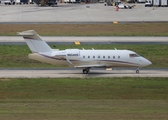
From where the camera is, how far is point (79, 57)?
202ft

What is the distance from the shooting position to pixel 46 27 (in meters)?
99.4

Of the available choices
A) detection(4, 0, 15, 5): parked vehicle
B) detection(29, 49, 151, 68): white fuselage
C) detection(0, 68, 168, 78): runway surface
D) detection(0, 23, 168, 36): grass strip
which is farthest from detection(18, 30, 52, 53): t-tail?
detection(4, 0, 15, 5): parked vehicle

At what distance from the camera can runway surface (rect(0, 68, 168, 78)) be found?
59.6m

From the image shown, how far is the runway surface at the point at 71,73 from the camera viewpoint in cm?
5959

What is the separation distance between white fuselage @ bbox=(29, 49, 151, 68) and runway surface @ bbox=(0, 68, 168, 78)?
0.93 m

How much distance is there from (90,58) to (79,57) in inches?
46.2

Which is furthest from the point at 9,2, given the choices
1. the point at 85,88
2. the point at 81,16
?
the point at 85,88

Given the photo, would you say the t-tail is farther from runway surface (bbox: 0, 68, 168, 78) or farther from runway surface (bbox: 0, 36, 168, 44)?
runway surface (bbox: 0, 36, 168, 44)

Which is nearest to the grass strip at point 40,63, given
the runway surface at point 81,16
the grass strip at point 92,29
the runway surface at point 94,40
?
the runway surface at point 94,40

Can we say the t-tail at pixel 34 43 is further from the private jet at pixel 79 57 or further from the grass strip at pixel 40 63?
the grass strip at pixel 40 63

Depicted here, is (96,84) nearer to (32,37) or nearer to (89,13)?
(32,37)

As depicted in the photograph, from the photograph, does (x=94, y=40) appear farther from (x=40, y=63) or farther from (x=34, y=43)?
(x=34, y=43)

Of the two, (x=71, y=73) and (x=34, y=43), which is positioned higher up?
(x=34, y=43)

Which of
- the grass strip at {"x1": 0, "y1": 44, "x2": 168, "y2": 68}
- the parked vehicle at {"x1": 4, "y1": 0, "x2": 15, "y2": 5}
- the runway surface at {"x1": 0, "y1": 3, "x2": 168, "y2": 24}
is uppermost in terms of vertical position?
the grass strip at {"x1": 0, "y1": 44, "x2": 168, "y2": 68}
